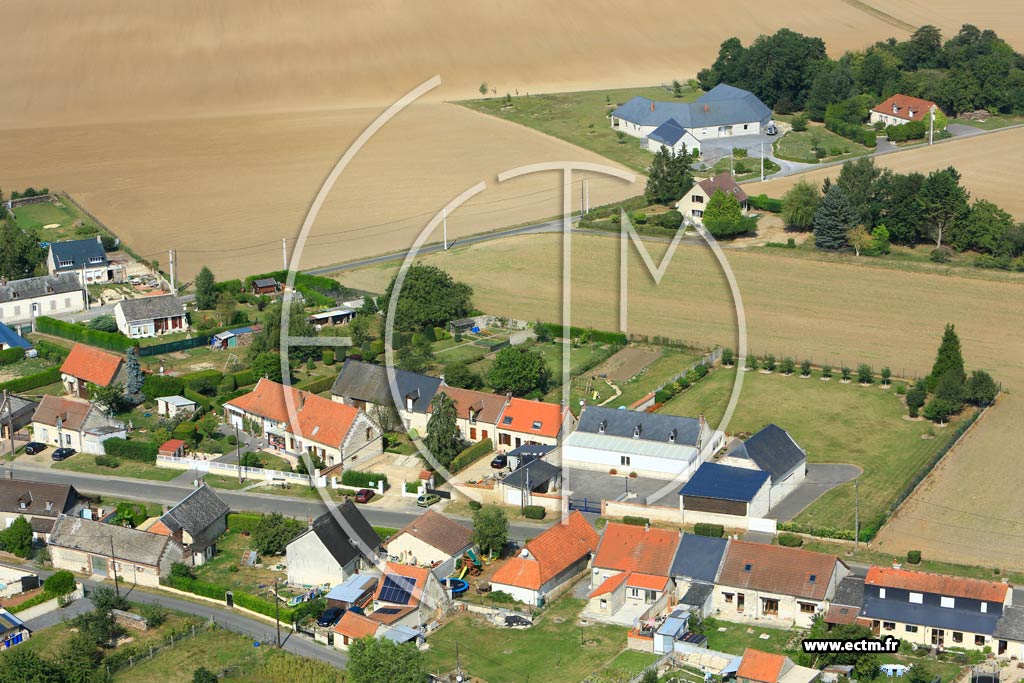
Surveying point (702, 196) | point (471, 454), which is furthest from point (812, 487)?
point (702, 196)

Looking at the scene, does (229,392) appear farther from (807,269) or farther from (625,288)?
(807,269)

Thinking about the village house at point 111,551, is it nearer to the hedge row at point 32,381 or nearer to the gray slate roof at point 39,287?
the hedge row at point 32,381

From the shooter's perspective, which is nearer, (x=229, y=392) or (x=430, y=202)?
(x=229, y=392)

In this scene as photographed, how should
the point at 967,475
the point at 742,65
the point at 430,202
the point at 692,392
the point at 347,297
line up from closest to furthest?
the point at 967,475 → the point at 692,392 → the point at 347,297 → the point at 430,202 → the point at 742,65

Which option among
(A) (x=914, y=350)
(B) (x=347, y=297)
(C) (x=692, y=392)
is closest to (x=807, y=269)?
(A) (x=914, y=350)

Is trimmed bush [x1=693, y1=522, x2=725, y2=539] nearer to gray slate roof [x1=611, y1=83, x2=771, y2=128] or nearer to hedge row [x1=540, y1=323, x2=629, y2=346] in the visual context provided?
hedge row [x1=540, y1=323, x2=629, y2=346]

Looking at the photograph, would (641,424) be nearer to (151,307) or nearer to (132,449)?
(132,449)

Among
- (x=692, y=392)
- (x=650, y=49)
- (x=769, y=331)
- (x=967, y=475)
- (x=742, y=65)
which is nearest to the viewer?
(x=967, y=475)
